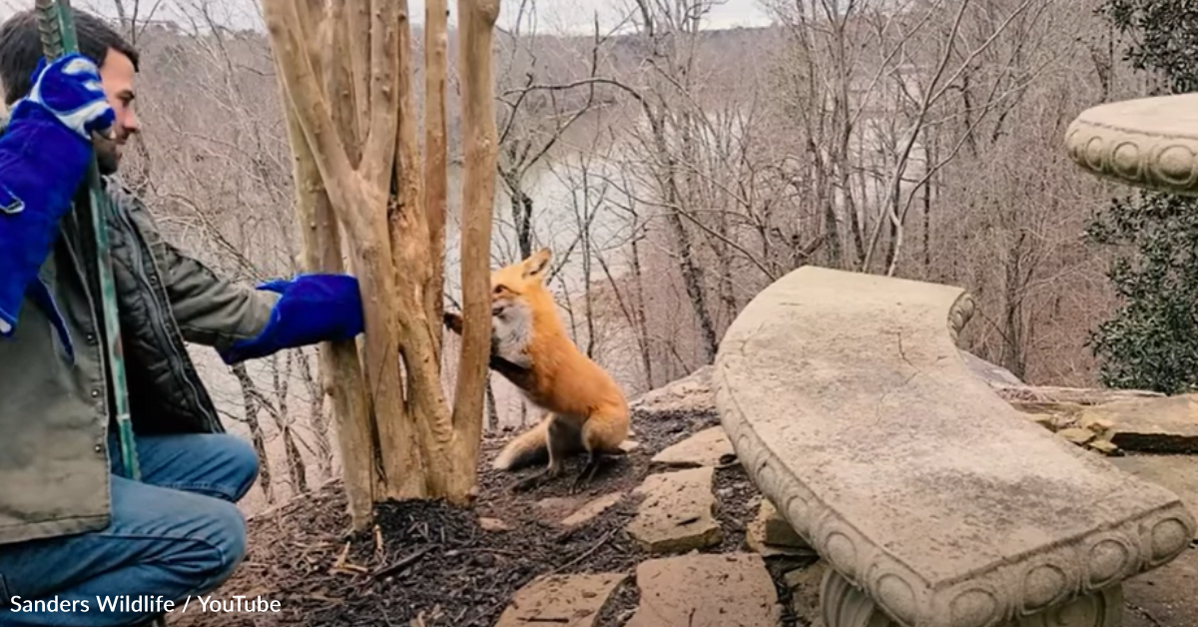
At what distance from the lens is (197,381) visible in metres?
2.45

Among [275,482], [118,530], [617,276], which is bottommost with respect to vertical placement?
[275,482]

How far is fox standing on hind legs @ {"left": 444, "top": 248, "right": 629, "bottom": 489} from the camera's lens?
12.9 feet

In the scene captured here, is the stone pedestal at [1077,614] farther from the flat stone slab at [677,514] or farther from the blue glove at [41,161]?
the blue glove at [41,161]

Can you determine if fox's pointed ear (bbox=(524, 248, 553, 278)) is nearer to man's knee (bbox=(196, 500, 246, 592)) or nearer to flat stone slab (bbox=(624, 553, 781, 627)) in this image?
flat stone slab (bbox=(624, 553, 781, 627))

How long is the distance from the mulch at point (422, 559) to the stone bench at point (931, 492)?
632mm

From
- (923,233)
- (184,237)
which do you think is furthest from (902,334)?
(923,233)

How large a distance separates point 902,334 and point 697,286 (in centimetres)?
1009

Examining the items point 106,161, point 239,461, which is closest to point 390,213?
point 239,461

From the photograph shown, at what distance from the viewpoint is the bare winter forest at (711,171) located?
10016 millimetres

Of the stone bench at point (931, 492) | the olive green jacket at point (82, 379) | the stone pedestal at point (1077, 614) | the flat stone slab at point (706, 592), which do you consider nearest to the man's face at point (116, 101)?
the olive green jacket at point (82, 379)

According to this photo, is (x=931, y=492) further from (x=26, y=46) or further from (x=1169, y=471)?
(x=26, y=46)

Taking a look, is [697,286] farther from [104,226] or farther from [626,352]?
[104,226]

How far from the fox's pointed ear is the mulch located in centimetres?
97

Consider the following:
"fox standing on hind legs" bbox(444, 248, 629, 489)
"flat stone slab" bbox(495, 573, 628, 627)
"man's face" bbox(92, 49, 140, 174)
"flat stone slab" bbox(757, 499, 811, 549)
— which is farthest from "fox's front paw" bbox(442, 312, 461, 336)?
"man's face" bbox(92, 49, 140, 174)
